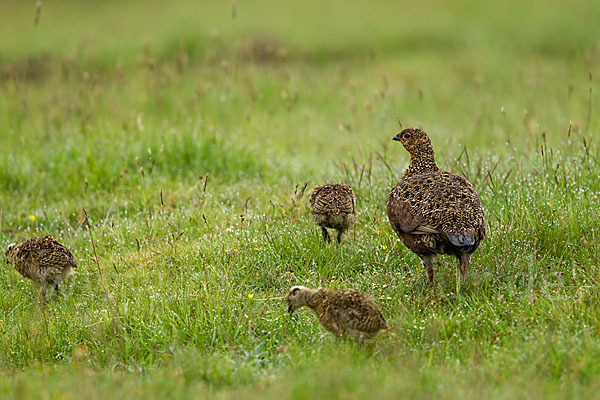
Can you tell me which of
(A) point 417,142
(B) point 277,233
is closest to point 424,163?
(A) point 417,142

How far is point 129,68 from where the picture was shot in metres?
14.8

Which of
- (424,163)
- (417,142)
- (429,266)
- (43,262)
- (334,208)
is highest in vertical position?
(417,142)

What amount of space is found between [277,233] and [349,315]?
1915 millimetres

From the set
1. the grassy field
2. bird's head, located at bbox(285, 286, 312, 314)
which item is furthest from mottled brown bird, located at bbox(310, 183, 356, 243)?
bird's head, located at bbox(285, 286, 312, 314)

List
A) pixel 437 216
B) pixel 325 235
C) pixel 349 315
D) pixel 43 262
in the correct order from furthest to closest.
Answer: pixel 325 235 < pixel 43 262 < pixel 437 216 < pixel 349 315

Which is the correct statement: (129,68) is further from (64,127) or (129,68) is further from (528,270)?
(528,270)

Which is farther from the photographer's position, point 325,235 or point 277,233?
point 325,235

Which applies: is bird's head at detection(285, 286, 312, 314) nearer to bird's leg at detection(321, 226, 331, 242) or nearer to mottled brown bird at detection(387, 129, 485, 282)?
mottled brown bird at detection(387, 129, 485, 282)

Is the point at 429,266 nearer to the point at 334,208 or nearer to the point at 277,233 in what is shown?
the point at 334,208

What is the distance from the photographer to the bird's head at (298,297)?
205 inches

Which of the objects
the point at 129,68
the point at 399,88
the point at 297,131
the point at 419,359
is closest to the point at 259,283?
the point at 419,359

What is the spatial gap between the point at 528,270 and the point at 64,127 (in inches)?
309

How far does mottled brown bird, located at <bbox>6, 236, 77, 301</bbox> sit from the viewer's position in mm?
6258

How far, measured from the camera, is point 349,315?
4.84 metres
